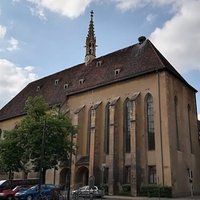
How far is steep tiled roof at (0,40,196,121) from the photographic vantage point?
122 feet

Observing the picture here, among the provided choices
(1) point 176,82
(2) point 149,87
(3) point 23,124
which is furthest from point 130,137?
(3) point 23,124

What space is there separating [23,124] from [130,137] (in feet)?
38.7

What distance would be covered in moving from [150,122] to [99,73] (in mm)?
11778

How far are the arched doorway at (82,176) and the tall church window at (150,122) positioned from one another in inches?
365

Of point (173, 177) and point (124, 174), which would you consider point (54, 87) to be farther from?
point (173, 177)

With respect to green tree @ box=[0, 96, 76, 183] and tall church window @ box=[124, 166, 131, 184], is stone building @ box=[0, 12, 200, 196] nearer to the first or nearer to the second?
tall church window @ box=[124, 166, 131, 184]

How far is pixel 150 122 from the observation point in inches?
1356

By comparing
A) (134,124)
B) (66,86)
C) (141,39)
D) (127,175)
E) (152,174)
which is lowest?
(127,175)

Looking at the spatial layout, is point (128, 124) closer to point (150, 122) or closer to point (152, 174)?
point (150, 122)

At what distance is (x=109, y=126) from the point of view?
1447 inches

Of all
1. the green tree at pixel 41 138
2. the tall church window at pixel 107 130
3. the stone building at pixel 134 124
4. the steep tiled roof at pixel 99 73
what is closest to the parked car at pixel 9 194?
the green tree at pixel 41 138

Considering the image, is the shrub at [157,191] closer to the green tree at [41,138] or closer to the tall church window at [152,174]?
the tall church window at [152,174]

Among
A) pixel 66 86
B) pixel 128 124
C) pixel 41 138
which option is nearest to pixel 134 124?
pixel 128 124

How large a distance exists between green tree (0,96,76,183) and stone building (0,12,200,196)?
6.29m
